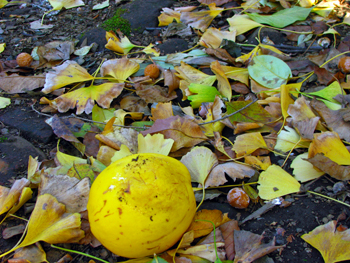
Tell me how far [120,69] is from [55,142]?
624 mm

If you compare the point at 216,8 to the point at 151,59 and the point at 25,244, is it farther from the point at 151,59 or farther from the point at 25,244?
the point at 25,244

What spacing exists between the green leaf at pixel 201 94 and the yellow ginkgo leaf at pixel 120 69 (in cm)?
45

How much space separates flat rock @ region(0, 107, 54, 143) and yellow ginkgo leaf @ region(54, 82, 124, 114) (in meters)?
0.14

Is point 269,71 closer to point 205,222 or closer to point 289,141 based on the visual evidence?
point 289,141

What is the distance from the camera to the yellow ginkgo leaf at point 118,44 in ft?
6.82

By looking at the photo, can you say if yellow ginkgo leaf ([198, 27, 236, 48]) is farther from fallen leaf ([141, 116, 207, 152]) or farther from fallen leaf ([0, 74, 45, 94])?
fallen leaf ([0, 74, 45, 94])

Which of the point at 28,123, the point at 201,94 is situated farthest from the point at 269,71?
the point at 28,123

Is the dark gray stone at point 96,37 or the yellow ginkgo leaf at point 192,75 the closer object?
the yellow ginkgo leaf at point 192,75

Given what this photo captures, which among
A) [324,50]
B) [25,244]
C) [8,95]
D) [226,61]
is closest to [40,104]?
[8,95]

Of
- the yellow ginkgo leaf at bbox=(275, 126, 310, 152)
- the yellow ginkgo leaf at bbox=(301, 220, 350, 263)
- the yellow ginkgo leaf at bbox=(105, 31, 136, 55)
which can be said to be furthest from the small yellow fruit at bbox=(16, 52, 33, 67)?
the yellow ginkgo leaf at bbox=(301, 220, 350, 263)

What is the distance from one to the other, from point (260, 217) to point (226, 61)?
1106 millimetres

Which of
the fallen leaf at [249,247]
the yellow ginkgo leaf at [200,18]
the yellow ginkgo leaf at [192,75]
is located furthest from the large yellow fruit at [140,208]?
the yellow ginkgo leaf at [200,18]

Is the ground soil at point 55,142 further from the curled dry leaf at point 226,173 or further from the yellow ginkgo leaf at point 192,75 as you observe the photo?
the yellow ginkgo leaf at point 192,75

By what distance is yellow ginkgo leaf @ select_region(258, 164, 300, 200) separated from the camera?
3.81 feet
